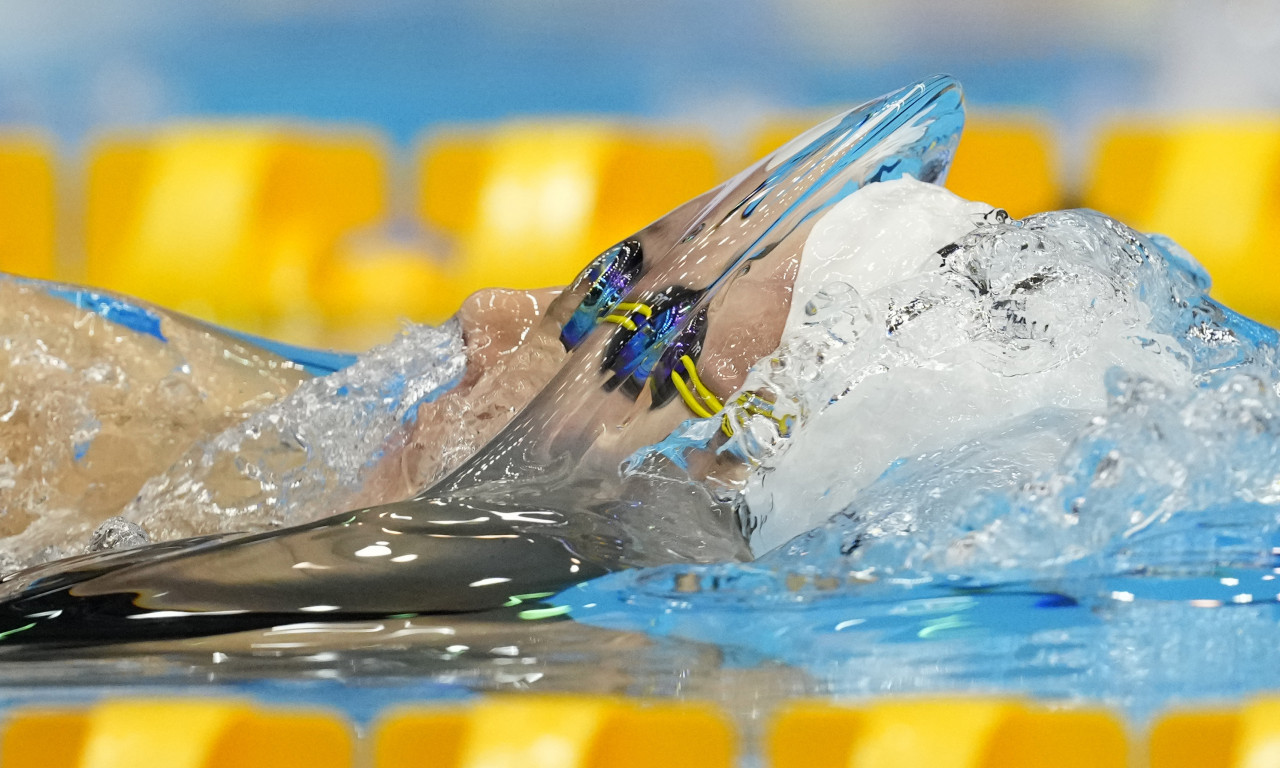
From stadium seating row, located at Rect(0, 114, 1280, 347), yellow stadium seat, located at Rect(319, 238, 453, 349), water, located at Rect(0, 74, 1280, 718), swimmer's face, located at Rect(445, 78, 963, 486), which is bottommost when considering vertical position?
water, located at Rect(0, 74, 1280, 718)

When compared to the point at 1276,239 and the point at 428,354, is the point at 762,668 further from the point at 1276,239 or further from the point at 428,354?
the point at 1276,239

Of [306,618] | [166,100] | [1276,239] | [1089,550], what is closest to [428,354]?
[306,618]

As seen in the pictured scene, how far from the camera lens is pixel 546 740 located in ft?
3.08

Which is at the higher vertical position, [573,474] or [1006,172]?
[1006,172]

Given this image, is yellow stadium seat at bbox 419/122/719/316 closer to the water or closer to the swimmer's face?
the swimmer's face

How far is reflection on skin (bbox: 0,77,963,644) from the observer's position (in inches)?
27.0

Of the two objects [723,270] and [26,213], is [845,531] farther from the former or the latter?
[26,213]

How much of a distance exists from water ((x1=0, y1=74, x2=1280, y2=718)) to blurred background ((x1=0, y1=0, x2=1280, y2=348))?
1704mm

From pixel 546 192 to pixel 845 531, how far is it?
195cm

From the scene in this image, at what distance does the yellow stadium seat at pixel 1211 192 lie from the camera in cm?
242

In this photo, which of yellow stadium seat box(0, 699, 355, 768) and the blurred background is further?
the blurred background

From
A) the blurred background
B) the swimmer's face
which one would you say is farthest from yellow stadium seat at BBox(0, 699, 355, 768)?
the blurred background

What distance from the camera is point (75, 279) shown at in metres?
2.57

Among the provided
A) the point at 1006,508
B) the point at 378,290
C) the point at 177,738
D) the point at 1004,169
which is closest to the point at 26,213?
the point at 378,290
